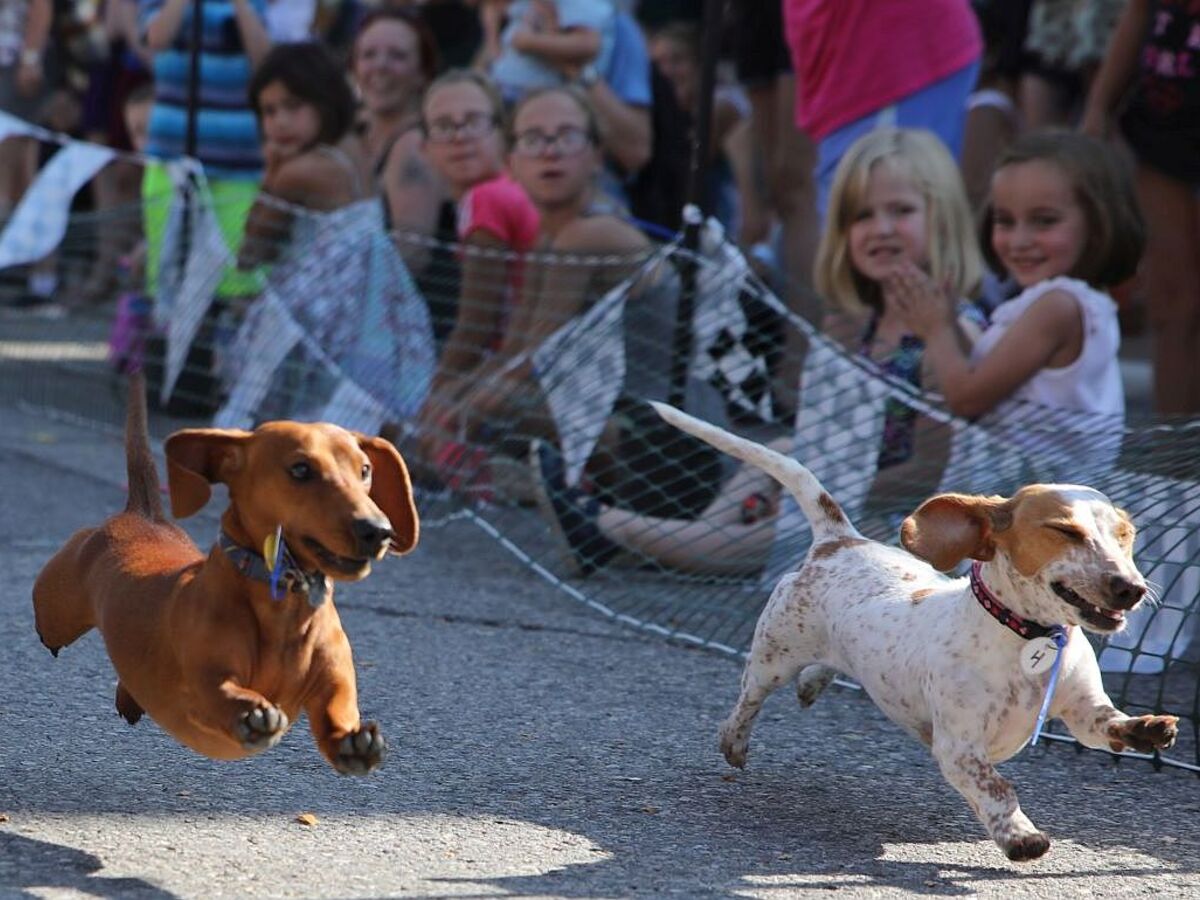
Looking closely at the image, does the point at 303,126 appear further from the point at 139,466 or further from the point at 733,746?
the point at 733,746

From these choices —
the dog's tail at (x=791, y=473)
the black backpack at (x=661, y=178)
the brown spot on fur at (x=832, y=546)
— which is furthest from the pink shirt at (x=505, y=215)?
the brown spot on fur at (x=832, y=546)

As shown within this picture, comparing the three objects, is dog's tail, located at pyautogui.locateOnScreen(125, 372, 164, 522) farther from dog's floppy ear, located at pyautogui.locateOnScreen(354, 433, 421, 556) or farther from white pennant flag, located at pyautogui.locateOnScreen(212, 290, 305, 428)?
white pennant flag, located at pyautogui.locateOnScreen(212, 290, 305, 428)

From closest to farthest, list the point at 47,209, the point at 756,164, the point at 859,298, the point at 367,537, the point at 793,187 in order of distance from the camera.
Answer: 1. the point at 367,537
2. the point at 859,298
3. the point at 793,187
4. the point at 47,209
5. the point at 756,164

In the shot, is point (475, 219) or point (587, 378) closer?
point (587, 378)

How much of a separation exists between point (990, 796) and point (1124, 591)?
368 mm

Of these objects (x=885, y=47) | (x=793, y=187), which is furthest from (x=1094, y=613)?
(x=793, y=187)

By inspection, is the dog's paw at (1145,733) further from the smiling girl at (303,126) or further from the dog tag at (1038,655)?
the smiling girl at (303,126)

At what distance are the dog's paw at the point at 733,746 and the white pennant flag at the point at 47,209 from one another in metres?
4.97

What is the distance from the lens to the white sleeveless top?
4.55 metres

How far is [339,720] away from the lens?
2.62 metres

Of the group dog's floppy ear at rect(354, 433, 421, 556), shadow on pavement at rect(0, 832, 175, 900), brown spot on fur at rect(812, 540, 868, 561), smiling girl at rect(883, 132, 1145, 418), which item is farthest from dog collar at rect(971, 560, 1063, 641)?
smiling girl at rect(883, 132, 1145, 418)

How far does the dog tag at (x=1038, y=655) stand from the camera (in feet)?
9.14

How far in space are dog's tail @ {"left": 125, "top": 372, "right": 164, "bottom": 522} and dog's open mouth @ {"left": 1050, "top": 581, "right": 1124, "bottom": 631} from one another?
1.39m

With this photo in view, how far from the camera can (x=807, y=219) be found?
274 inches
